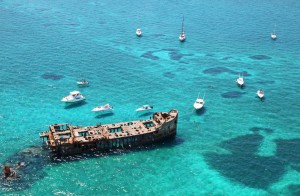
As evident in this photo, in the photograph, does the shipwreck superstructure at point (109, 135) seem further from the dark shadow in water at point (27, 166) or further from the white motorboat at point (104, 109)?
the white motorboat at point (104, 109)

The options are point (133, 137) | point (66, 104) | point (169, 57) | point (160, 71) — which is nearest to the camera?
point (133, 137)

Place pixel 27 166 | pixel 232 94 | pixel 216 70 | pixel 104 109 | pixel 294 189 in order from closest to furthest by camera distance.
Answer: pixel 294 189, pixel 27 166, pixel 104 109, pixel 232 94, pixel 216 70

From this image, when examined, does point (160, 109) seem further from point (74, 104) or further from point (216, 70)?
point (216, 70)

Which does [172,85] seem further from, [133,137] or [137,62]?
[133,137]

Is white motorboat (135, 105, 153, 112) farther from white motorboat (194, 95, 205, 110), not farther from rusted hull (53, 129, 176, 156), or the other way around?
rusted hull (53, 129, 176, 156)

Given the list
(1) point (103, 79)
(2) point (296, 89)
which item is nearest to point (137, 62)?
(1) point (103, 79)

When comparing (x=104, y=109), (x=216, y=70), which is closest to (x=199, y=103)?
(x=104, y=109)

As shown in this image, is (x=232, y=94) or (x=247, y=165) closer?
(x=247, y=165)
